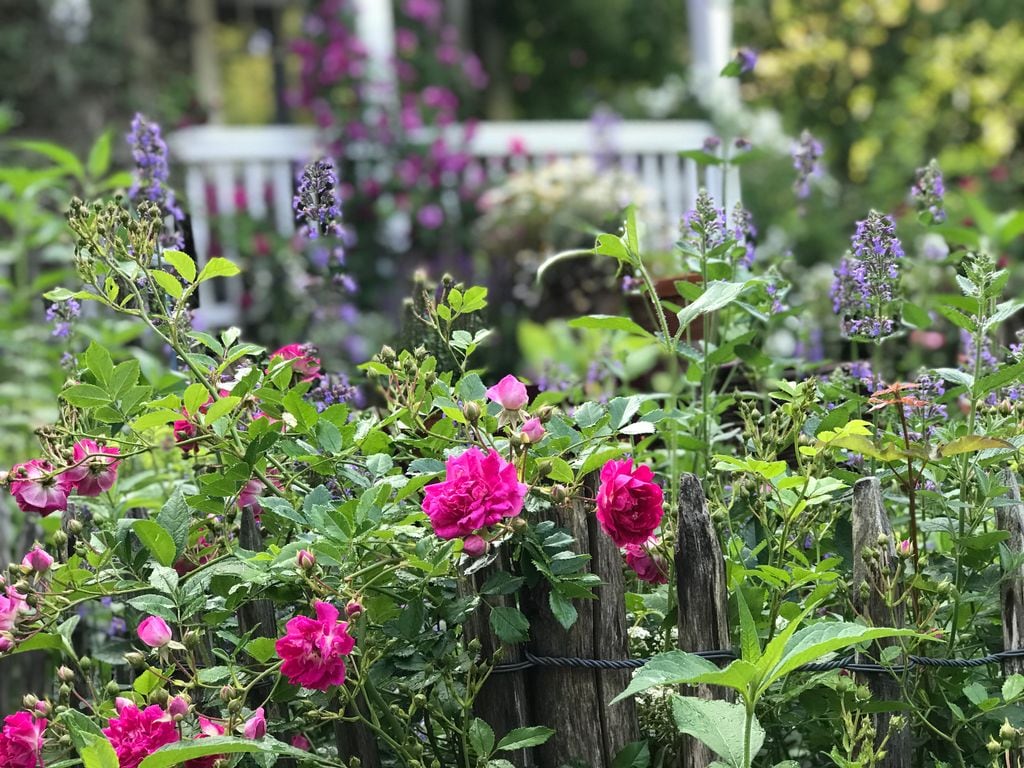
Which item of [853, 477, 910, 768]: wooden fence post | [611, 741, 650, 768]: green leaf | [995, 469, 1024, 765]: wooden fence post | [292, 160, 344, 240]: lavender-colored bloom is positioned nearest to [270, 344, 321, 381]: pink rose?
[292, 160, 344, 240]: lavender-colored bloom

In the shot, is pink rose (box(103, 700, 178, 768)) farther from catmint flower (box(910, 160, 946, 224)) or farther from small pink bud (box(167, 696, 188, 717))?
catmint flower (box(910, 160, 946, 224))

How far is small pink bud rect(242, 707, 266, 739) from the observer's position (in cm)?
135

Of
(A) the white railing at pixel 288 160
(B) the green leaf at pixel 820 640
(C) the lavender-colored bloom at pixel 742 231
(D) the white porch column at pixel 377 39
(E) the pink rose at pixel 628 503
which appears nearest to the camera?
(B) the green leaf at pixel 820 640

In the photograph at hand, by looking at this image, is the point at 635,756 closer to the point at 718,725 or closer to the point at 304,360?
the point at 718,725

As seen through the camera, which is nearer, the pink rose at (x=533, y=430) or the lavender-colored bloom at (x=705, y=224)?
the pink rose at (x=533, y=430)

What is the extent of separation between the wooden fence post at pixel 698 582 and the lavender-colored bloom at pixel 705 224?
466mm

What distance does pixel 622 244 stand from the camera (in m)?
1.58

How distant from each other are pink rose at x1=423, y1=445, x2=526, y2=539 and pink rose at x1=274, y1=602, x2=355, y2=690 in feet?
0.48

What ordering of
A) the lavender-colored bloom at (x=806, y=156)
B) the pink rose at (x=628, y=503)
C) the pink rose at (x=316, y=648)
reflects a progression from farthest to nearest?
1. the lavender-colored bloom at (x=806, y=156)
2. the pink rose at (x=628, y=503)
3. the pink rose at (x=316, y=648)

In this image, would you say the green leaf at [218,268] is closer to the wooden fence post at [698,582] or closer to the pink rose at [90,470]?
the pink rose at [90,470]

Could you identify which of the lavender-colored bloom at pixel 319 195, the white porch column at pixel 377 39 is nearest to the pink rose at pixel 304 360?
the lavender-colored bloom at pixel 319 195

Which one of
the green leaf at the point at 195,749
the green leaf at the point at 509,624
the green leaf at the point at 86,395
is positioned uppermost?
the green leaf at the point at 86,395

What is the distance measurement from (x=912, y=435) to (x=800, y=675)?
1.36 ft

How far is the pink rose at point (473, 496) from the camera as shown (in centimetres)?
131
